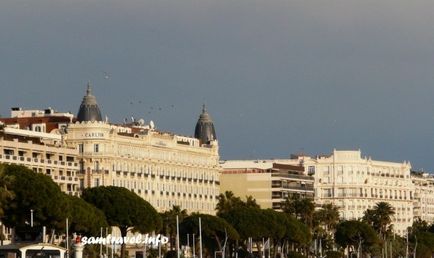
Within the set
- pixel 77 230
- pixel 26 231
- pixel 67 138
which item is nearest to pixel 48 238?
pixel 77 230

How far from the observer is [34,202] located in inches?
5118

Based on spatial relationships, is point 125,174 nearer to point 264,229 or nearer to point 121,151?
point 121,151

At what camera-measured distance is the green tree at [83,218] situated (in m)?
140

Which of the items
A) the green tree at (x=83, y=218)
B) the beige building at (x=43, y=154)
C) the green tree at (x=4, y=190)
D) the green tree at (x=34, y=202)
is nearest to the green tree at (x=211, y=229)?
the beige building at (x=43, y=154)

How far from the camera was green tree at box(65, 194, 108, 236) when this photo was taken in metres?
140

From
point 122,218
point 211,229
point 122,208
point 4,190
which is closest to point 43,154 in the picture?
point 211,229

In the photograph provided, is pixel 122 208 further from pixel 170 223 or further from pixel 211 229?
pixel 170 223

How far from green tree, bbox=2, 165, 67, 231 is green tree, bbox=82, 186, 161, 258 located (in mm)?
24152

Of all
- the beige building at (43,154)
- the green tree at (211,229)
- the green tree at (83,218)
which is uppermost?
the beige building at (43,154)

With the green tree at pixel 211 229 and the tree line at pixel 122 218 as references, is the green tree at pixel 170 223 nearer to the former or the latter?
the tree line at pixel 122 218

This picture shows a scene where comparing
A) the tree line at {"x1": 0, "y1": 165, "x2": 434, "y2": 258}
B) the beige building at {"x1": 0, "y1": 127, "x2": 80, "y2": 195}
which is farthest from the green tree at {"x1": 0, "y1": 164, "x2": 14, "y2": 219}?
the beige building at {"x1": 0, "y1": 127, "x2": 80, "y2": 195}

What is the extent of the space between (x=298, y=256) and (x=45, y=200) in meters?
69.9

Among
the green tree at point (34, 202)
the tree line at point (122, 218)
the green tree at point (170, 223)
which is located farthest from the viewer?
the green tree at point (170, 223)

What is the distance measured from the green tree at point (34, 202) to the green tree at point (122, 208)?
2415cm
